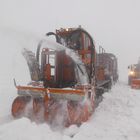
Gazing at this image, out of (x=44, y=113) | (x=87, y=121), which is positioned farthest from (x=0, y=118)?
(x=87, y=121)

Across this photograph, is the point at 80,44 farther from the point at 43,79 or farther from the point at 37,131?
the point at 37,131

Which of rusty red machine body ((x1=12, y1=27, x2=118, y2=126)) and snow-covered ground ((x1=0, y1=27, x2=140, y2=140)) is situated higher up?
rusty red machine body ((x1=12, y1=27, x2=118, y2=126))

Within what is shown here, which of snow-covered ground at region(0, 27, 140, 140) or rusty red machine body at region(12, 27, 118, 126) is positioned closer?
snow-covered ground at region(0, 27, 140, 140)

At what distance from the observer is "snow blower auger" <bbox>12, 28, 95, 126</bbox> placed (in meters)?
6.66

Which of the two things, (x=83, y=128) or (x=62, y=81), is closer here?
(x=83, y=128)

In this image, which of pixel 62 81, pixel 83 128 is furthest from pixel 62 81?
pixel 83 128

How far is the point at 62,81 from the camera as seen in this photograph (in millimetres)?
8750

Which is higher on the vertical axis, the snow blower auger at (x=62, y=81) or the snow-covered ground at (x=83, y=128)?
the snow blower auger at (x=62, y=81)

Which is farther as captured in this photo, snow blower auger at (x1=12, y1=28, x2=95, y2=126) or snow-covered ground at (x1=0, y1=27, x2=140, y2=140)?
snow blower auger at (x1=12, y1=28, x2=95, y2=126)

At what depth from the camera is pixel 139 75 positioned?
22.2 metres

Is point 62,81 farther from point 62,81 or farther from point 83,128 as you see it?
point 83,128

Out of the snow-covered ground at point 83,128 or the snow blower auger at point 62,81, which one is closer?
the snow-covered ground at point 83,128

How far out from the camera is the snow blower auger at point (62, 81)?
21.9 ft

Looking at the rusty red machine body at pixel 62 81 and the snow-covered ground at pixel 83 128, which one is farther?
the rusty red machine body at pixel 62 81
